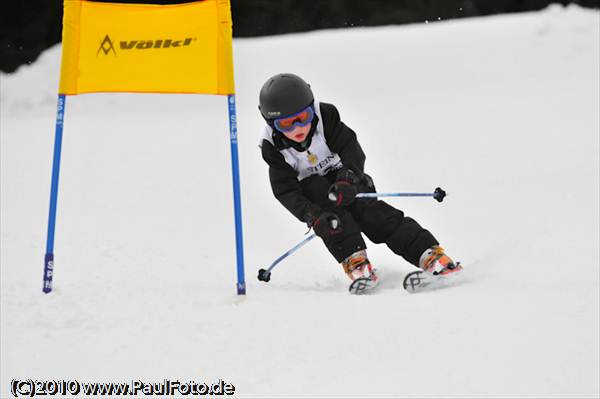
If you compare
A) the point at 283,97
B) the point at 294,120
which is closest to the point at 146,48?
the point at 283,97

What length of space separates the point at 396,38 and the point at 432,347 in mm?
9735

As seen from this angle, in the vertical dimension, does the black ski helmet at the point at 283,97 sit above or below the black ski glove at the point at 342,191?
above

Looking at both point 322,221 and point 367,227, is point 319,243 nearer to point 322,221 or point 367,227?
point 367,227

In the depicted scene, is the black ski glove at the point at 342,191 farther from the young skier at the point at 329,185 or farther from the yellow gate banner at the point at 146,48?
the yellow gate banner at the point at 146,48

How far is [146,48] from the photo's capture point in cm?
409

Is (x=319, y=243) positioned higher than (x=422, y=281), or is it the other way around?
(x=422, y=281)

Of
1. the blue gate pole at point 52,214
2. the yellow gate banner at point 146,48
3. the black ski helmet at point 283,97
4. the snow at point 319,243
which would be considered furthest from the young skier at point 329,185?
the blue gate pole at point 52,214

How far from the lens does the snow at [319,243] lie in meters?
2.98

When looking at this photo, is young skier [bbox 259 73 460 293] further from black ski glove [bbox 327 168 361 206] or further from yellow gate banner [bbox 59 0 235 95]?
yellow gate banner [bbox 59 0 235 95]

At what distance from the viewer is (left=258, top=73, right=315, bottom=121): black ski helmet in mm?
4176

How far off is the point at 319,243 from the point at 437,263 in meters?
1.92

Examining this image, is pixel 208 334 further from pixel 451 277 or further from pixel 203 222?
pixel 203 222

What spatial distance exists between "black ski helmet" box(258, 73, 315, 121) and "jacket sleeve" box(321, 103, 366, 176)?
28 cm

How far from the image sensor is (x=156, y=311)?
373cm
